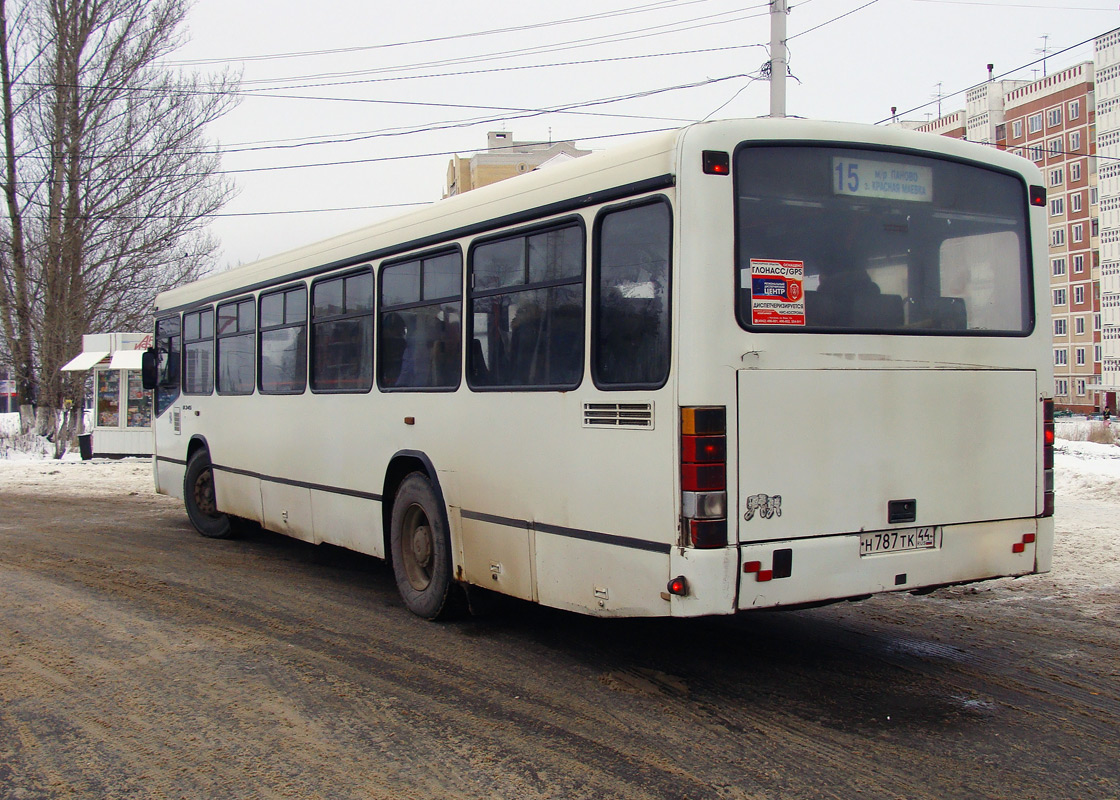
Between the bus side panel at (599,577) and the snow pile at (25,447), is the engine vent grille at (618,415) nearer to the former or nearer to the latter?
the bus side panel at (599,577)

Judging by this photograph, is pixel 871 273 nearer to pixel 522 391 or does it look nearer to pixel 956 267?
pixel 956 267

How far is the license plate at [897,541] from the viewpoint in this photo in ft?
17.5

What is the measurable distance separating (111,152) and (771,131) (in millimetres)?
29378

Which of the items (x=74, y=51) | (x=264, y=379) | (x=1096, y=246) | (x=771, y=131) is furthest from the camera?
(x=1096, y=246)

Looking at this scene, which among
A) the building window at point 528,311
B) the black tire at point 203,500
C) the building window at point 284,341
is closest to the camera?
the building window at point 528,311

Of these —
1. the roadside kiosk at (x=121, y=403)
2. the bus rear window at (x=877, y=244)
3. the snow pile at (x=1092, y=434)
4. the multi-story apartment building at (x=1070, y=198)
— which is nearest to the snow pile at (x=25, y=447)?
the roadside kiosk at (x=121, y=403)

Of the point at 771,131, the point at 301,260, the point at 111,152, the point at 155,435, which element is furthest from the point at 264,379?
the point at 111,152

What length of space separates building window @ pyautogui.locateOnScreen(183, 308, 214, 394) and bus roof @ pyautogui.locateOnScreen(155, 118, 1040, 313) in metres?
3.50

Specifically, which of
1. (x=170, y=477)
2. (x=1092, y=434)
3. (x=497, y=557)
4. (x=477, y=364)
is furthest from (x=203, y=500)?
(x=1092, y=434)

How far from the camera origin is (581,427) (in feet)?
18.6

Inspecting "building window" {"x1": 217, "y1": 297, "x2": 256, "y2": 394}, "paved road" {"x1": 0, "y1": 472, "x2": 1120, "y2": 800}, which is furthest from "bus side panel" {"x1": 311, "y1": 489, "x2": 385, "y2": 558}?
"building window" {"x1": 217, "y1": 297, "x2": 256, "y2": 394}

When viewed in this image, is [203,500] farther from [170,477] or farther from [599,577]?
[599,577]

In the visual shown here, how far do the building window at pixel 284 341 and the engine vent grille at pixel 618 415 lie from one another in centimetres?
422

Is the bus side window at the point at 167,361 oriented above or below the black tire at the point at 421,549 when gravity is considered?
above
